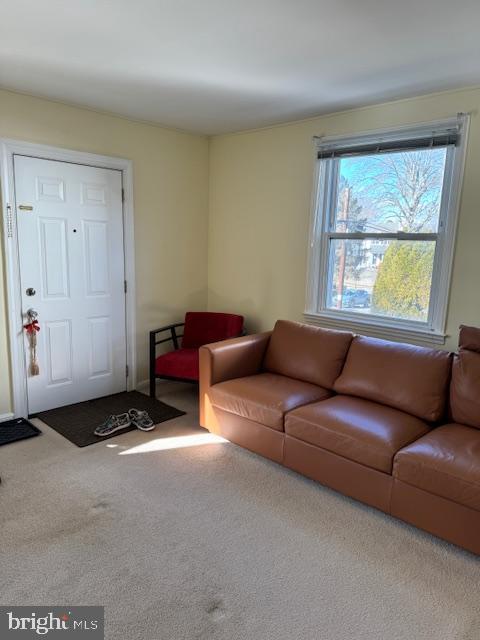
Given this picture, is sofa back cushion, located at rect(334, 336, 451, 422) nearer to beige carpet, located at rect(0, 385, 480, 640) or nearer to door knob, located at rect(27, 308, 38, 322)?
beige carpet, located at rect(0, 385, 480, 640)

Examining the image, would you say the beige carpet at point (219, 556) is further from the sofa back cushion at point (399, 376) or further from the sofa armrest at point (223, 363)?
the sofa back cushion at point (399, 376)

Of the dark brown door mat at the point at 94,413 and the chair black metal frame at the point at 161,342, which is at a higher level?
the chair black metal frame at the point at 161,342

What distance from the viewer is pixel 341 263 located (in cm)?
362

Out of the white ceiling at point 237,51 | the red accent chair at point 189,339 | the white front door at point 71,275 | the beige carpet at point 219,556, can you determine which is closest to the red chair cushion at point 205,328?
the red accent chair at point 189,339

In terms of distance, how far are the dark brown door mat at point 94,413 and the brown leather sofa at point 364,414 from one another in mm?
567

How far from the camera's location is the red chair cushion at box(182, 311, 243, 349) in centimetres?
412

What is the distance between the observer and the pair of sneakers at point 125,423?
10.6 feet

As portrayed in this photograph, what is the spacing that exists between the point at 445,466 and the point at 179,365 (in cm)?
225

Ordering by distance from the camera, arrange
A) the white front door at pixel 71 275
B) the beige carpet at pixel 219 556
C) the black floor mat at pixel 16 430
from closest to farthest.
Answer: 1. the beige carpet at pixel 219 556
2. the black floor mat at pixel 16 430
3. the white front door at pixel 71 275

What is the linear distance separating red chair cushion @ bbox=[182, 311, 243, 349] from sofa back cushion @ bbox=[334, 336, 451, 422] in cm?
135

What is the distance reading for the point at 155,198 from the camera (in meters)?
4.06

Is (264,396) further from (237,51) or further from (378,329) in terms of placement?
(237,51)

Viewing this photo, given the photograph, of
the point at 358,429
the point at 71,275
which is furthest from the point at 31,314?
the point at 358,429

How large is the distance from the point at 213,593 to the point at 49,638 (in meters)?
0.63
